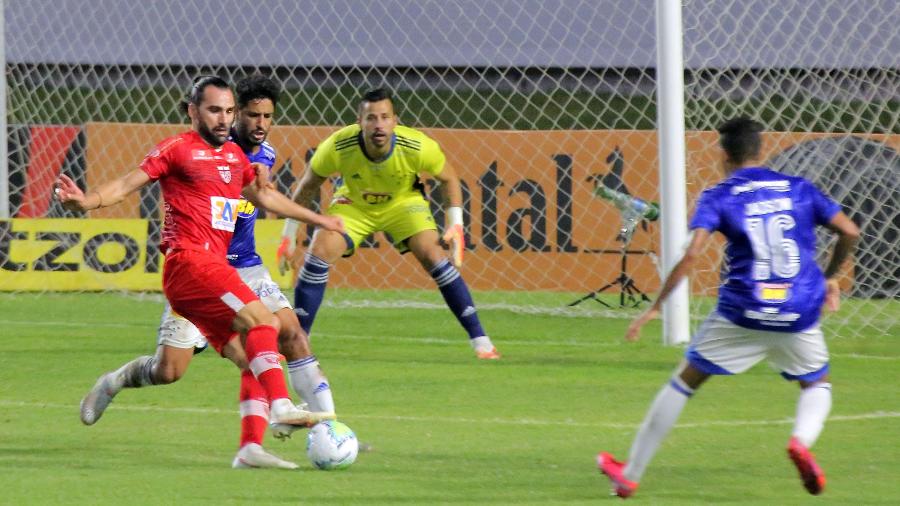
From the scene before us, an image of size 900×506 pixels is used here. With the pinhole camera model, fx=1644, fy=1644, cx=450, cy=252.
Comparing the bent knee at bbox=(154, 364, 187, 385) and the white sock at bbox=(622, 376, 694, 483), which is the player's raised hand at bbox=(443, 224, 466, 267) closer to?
the bent knee at bbox=(154, 364, 187, 385)

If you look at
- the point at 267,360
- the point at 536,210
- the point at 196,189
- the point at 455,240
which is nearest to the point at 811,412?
the point at 267,360

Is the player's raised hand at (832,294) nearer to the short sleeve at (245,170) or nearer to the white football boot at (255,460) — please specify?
the white football boot at (255,460)

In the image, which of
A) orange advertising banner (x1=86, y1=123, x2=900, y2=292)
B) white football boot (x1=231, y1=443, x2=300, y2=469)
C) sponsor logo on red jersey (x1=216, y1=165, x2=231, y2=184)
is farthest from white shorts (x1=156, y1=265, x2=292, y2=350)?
orange advertising banner (x1=86, y1=123, x2=900, y2=292)

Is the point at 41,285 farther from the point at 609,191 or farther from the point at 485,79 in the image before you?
the point at 609,191

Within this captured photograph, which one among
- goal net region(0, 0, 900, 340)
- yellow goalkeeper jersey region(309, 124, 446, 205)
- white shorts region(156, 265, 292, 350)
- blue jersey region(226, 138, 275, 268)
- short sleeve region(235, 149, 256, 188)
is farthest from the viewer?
goal net region(0, 0, 900, 340)

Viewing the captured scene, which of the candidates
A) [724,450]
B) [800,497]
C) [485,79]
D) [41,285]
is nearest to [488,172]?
[485,79]

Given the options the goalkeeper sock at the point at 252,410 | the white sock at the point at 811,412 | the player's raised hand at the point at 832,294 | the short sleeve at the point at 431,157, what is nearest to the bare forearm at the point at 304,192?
the short sleeve at the point at 431,157

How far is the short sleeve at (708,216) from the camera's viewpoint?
630cm

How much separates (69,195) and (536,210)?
32.0ft

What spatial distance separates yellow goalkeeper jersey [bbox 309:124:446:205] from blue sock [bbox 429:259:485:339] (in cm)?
61

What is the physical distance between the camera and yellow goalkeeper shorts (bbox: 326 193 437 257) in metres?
11.3

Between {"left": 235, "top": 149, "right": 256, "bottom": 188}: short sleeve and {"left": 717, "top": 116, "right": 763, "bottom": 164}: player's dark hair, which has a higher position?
{"left": 717, "top": 116, "right": 763, "bottom": 164}: player's dark hair

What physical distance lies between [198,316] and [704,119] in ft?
22.0

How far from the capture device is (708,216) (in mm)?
6309
